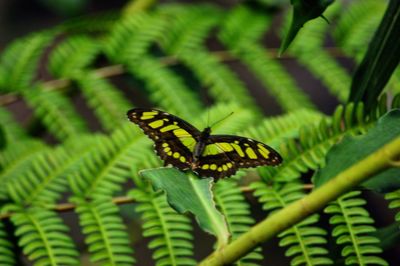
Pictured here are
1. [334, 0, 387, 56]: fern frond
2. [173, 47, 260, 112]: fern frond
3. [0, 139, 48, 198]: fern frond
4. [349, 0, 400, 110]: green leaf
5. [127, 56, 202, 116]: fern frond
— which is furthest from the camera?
[334, 0, 387, 56]: fern frond

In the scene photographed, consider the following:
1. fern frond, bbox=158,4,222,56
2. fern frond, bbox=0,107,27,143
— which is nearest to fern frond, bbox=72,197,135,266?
fern frond, bbox=0,107,27,143

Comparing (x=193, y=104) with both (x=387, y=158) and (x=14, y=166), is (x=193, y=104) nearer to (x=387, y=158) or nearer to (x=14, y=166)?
(x=14, y=166)

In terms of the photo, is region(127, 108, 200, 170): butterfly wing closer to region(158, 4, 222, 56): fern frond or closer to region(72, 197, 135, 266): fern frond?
region(72, 197, 135, 266): fern frond

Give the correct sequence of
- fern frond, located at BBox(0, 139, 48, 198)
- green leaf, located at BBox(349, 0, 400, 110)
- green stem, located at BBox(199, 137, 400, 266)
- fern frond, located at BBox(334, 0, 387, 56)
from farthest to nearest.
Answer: fern frond, located at BBox(334, 0, 387, 56), fern frond, located at BBox(0, 139, 48, 198), green leaf, located at BBox(349, 0, 400, 110), green stem, located at BBox(199, 137, 400, 266)

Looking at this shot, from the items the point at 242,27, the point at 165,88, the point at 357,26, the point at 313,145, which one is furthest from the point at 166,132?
the point at 357,26

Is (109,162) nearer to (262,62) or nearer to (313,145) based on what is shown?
(313,145)

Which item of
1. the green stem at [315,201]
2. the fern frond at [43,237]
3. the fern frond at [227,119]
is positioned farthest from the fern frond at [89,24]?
the green stem at [315,201]

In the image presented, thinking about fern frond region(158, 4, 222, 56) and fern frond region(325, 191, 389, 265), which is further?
fern frond region(158, 4, 222, 56)
